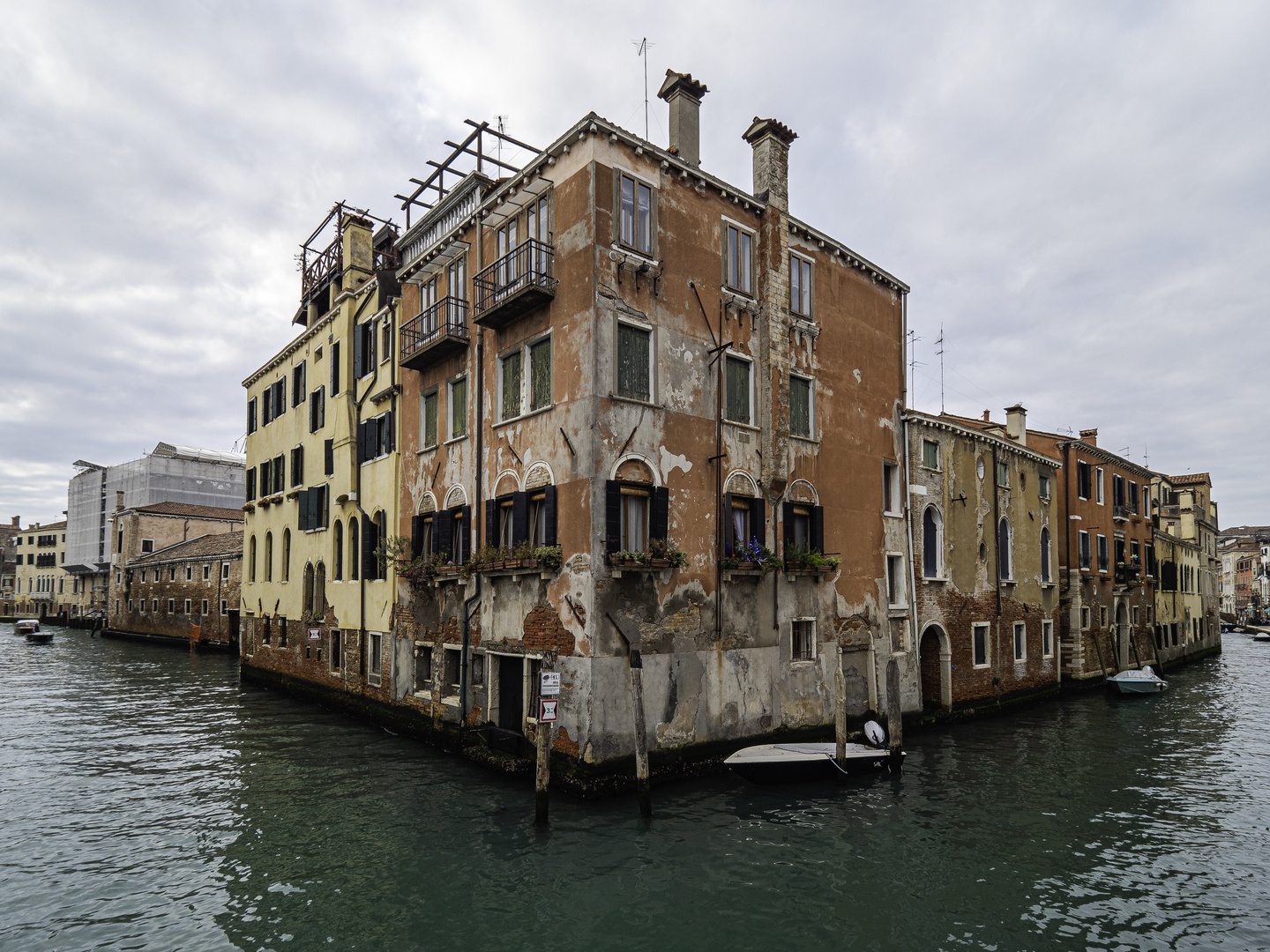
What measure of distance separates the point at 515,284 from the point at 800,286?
6.87m

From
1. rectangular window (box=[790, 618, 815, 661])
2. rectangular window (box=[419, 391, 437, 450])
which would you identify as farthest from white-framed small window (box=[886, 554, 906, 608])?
rectangular window (box=[419, 391, 437, 450])

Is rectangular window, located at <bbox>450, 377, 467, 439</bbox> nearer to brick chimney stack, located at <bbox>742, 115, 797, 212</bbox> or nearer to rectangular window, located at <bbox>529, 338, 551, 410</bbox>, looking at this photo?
rectangular window, located at <bbox>529, 338, 551, 410</bbox>

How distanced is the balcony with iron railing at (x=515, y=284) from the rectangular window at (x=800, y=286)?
6044mm

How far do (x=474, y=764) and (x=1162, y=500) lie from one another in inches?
1788

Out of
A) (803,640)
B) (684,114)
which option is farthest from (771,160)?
(803,640)

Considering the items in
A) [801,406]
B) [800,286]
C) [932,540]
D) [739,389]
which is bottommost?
[932,540]

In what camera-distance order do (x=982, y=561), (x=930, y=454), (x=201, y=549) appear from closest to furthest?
(x=930, y=454)
(x=982, y=561)
(x=201, y=549)

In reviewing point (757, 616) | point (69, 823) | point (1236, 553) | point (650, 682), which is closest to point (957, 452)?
point (757, 616)

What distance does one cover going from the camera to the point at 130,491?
67312mm

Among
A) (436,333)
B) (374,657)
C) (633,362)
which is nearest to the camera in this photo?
(633,362)

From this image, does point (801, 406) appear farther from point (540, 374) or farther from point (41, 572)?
point (41, 572)

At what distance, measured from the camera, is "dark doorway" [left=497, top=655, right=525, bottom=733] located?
1524cm

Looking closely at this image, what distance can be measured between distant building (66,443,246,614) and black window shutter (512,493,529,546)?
62.1 m

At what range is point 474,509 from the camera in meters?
16.7
